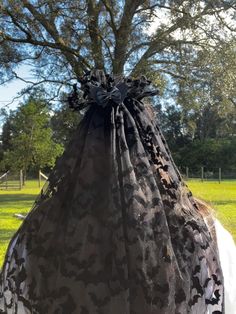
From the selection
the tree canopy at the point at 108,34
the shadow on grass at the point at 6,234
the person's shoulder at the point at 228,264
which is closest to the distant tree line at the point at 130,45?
the tree canopy at the point at 108,34

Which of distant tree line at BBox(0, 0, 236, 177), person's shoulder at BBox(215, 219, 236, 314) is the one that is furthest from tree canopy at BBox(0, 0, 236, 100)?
person's shoulder at BBox(215, 219, 236, 314)

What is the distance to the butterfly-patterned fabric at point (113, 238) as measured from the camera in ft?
4.11

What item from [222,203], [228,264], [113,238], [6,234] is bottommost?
[6,234]

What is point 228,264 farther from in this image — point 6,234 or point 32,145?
point 32,145

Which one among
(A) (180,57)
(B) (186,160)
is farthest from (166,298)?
(B) (186,160)

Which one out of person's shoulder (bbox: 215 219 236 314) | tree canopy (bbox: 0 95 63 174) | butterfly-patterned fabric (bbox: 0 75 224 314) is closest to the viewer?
butterfly-patterned fabric (bbox: 0 75 224 314)

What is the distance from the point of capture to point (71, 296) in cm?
126

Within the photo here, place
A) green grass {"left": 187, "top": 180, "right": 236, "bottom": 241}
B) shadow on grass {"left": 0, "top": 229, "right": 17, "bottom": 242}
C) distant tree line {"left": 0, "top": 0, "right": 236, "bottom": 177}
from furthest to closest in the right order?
distant tree line {"left": 0, "top": 0, "right": 236, "bottom": 177} → shadow on grass {"left": 0, "top": 229, "right": 17, "bottom": 242} → green grass {"left": 187, "top": 180, "right": 236, "bottom": 241}

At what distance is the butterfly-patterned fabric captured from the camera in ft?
4.11

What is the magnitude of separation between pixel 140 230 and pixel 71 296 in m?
0.24

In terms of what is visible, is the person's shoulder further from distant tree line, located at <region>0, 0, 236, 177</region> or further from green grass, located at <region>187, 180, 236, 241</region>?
distant tree line, located at <region>0, 0, 236, 177</region>

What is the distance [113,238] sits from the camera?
1269mm

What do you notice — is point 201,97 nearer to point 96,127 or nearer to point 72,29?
point 72,29

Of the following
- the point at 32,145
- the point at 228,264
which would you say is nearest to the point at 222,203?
the point at 228,264
